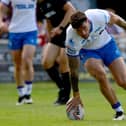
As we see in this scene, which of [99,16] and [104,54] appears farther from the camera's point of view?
[104,54]

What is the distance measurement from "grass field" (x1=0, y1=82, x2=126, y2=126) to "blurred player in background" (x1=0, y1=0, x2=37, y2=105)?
1.20 feet

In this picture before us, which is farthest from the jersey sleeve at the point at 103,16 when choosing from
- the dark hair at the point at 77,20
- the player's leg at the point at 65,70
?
the player's leg at the point at 65,70

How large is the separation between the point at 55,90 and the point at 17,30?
15.6 ft

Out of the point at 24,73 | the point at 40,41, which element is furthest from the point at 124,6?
the point at 24,73

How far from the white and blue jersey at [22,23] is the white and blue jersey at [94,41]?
3467mm

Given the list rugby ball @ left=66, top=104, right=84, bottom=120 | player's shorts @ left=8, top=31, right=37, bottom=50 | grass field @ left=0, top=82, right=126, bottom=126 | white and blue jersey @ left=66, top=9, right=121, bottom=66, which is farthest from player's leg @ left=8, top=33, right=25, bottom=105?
white and blue jersey @ left=66, top=9, right=121, bottom=66

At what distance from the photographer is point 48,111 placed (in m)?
13.4

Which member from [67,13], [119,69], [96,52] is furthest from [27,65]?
[119,69]

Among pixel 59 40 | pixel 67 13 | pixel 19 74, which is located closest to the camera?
pixel 67 13

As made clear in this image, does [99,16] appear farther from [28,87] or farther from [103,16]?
[28,87]

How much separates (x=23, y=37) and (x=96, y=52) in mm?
3629

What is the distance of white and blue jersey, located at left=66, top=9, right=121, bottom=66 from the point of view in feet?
38.2

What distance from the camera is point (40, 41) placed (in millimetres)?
24297

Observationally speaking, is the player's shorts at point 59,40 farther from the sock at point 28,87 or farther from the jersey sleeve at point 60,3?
the sock at point 28,87
